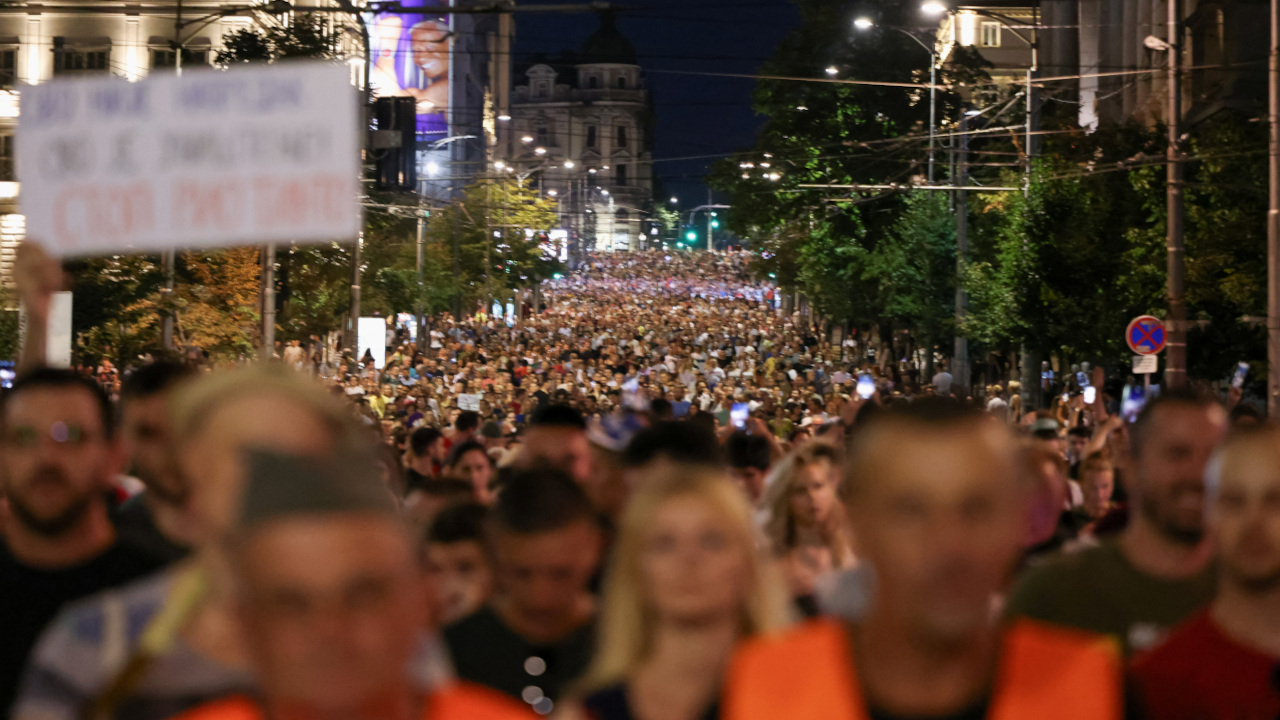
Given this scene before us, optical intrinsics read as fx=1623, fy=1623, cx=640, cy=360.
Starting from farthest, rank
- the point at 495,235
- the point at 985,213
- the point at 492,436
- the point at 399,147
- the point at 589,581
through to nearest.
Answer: the point at 495,235
the point at 985,213
the point at 399,147
the point at 492,436
the point at 589,581

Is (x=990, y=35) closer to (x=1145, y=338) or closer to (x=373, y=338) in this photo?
(x=373, y=338)

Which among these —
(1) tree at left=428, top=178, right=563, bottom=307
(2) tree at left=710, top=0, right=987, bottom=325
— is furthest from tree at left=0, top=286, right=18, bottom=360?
(1) tree at left=428, top=178, right=563, bottom=307

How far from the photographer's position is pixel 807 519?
651 cm

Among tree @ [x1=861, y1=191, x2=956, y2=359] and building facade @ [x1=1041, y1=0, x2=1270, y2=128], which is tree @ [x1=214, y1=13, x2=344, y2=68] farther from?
tree @ [x1=861, y1=191, x2=956, y2=359]

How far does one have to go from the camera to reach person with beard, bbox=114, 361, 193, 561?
436cm

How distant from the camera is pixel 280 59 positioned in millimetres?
31797

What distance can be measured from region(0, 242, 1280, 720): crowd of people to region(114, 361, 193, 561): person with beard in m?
0.02

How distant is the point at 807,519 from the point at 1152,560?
98.6 inches

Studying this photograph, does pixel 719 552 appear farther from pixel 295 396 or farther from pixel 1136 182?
pixel 1136 182

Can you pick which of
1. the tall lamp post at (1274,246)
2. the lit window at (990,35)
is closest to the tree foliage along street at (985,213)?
the tall lamp post at (1274,246)

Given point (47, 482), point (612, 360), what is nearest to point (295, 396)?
point (47, 482)

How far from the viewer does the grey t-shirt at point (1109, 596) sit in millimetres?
3818

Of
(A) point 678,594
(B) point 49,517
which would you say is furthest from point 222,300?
(A) point 678,594

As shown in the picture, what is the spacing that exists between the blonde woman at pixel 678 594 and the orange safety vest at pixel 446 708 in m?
0.89
